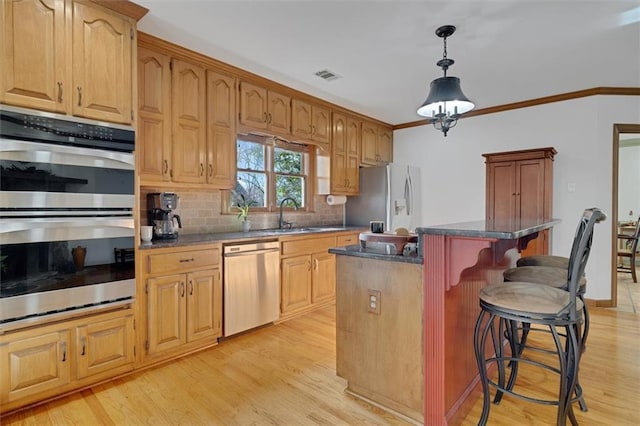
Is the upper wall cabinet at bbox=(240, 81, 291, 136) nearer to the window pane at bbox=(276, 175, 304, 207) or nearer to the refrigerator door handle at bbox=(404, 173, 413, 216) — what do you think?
the window pane at bbox=(276, 175, 304, 207)

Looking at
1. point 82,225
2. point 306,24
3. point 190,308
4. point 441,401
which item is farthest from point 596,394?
point 82,225

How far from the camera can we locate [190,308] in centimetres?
270

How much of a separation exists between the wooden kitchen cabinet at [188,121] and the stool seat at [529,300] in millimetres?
2530

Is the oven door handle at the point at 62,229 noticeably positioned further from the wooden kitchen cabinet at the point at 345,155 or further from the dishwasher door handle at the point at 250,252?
the wooden kitchen cabinet at the point at 345,155

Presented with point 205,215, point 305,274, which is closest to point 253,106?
point 205,215

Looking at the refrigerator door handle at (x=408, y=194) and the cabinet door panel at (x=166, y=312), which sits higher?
the refrigerator door handle at (x=408, y=194)

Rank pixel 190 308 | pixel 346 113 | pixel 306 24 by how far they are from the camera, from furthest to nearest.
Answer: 1. pixel 346 113
2. pixel 190 308
3. pixel 306 24

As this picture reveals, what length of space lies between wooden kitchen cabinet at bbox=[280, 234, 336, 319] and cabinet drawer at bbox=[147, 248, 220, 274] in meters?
0.81

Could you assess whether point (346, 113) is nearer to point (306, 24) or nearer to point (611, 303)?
point (306, 24)

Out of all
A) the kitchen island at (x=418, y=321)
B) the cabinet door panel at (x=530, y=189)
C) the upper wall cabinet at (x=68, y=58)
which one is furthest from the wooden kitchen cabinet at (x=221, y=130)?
the cabinet door panel at (x=530, y=189)

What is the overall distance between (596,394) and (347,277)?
70.4 inches

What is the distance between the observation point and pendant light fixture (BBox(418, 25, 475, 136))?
7.75 feet

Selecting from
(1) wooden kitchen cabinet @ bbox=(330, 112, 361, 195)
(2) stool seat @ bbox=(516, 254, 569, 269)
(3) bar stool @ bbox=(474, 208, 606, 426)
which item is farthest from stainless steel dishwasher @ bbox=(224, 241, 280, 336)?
(2) stool seat @ bbox=(516, 254, 569, 269)

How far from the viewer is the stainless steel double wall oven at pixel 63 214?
6.06ft
